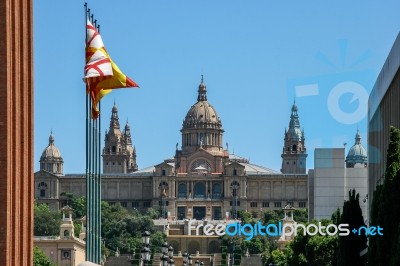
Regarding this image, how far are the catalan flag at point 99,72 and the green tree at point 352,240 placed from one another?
20.9 m

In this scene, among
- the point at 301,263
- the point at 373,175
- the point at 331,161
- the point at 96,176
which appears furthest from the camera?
the point at 331,161

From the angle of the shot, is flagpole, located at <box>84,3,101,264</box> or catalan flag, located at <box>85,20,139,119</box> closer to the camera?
catalan flag, located at <box>85,20,139,119</box>

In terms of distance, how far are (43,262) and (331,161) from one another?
1020 inches

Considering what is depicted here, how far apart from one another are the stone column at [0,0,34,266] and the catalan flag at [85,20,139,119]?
19.0ft

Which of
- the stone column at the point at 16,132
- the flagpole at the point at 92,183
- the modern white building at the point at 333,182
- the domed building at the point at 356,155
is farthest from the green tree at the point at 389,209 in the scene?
the domed building at the point at 356,155

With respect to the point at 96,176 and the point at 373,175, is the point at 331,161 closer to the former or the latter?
the point at 373,175

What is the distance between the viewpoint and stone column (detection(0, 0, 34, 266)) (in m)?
28.2

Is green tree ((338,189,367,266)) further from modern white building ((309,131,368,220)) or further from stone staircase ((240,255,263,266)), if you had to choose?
stone staircase ((240,255,263,266))

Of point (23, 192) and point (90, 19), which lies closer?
point (23, 192)

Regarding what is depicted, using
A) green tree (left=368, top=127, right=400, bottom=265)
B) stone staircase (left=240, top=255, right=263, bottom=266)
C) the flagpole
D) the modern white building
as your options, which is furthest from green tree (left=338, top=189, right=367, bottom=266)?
stone staircase (left=240, top=255, right=263, bottom=266)

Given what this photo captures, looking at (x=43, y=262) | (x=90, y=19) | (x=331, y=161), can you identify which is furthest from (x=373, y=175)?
(x=43, y=262)

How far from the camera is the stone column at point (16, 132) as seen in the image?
92.7 feet

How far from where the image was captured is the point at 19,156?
2955 cm

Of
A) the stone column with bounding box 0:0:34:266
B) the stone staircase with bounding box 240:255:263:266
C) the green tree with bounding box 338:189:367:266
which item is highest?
the stone column with bounding box 0:0:34:266
